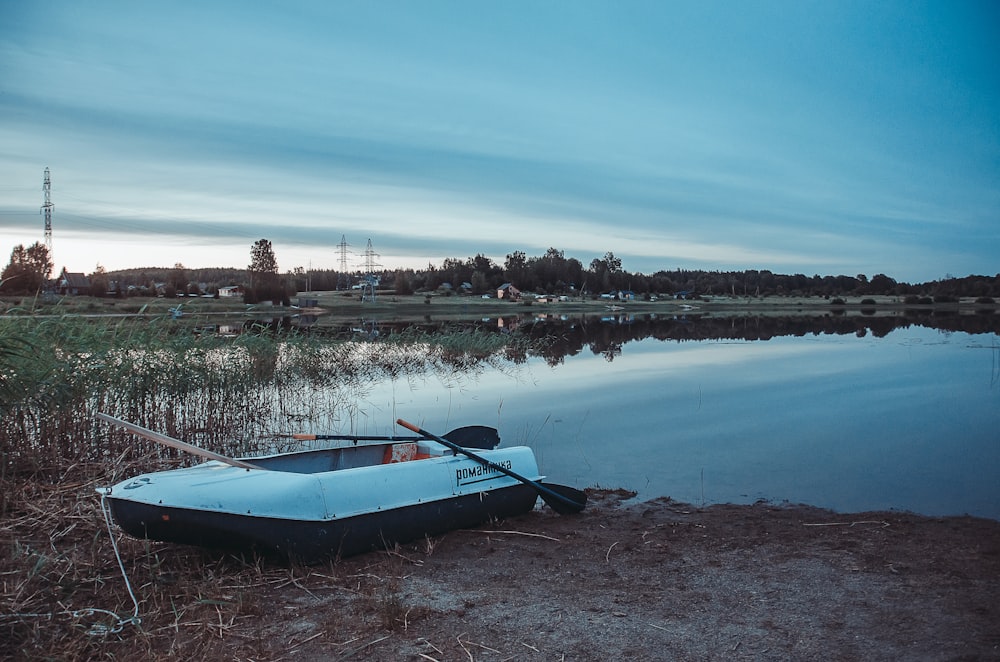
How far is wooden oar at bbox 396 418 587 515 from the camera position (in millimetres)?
7244

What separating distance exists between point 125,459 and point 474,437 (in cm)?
443

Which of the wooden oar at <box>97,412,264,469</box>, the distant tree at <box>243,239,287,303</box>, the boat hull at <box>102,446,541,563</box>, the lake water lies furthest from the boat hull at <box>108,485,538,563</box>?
the distant tree at <box>243,239,287,303</box>

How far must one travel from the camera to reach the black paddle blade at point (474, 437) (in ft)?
26.1

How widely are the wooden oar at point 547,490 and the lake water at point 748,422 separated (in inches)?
58.0

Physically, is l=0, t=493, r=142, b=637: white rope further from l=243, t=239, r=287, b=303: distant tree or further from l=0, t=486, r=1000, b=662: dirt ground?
l=243, t=239, r=287, b=303: distant tree

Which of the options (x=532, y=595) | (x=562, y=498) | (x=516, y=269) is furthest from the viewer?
(x=516, y=269)

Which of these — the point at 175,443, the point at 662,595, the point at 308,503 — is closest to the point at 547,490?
the point at 662,595

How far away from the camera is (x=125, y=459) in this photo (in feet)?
29.3

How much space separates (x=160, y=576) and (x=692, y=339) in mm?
32382

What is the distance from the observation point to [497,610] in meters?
5.26

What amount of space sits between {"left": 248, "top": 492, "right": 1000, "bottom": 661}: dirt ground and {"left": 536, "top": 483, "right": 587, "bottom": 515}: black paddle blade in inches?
8.8

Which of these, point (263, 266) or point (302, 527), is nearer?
point (302, 527)

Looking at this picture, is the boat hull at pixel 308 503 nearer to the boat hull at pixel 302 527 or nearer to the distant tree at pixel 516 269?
the boat hull at pixel 302 527

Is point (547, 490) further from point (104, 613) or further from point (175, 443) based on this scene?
point (104, 613)
